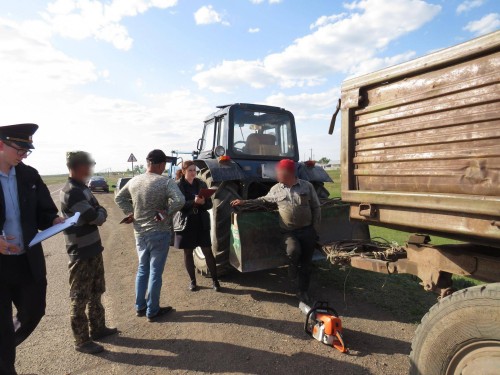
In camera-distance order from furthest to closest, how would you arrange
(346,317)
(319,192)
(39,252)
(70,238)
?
(319,192), (346,317), (70,238), (39,252)

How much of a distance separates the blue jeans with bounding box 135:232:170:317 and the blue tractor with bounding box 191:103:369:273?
923 mm

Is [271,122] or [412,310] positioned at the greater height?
[271,122]

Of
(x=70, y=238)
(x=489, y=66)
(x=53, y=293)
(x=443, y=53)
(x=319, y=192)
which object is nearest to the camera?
(x=489, y=66)

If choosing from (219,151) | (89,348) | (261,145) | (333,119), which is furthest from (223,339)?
(261,145)

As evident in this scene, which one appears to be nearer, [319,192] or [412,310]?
[412,310]

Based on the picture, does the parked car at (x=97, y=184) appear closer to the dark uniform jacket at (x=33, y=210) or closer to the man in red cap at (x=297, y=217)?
the man in red cap at (x=297, y=217)

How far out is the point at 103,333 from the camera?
3.33 metres

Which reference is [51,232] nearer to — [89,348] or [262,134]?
[89,348]

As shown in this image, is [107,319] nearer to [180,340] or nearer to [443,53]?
[180,340]

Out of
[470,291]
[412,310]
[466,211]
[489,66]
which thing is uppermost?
[489,66]

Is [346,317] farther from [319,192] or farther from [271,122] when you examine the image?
[271,122]

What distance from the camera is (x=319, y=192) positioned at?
520 cm

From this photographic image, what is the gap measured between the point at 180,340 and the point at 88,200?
1.66m

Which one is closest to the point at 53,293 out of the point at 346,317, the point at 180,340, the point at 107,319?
the point at 107,319
